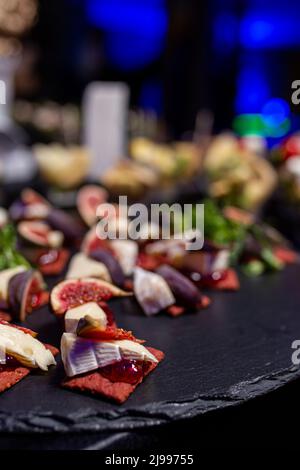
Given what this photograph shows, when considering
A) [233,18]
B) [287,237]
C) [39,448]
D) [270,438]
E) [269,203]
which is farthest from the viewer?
[233,18]

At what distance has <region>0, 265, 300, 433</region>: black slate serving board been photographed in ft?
5.13

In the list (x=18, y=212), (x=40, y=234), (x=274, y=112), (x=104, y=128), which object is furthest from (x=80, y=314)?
(x=274, y=112)

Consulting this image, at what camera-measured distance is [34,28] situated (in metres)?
12.4

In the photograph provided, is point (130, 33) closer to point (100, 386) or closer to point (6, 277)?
point (6, 277)

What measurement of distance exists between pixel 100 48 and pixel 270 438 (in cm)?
1047

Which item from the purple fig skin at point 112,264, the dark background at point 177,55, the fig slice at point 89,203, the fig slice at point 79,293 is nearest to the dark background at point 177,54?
the dark background at point 177,55

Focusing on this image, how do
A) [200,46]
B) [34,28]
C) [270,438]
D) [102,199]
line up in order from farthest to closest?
[34,28]
[200,46]
[102,199]
[270,438]

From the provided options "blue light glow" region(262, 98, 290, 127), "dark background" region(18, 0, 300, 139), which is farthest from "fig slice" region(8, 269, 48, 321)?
"blue light glow" region(262, 98, 290, 127)

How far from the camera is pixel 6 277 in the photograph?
217 centimetres

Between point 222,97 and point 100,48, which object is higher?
point 100,48

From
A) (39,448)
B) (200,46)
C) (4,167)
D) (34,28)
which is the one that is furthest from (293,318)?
(34,28)

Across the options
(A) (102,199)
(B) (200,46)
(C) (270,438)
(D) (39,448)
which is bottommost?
(C) (270,438)

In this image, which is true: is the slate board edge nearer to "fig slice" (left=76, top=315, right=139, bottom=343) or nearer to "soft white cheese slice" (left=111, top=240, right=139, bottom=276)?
"fig slice" (left=76, top=315, right=139, bottom=343)

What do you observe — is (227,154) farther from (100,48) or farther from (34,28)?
(34,28)
